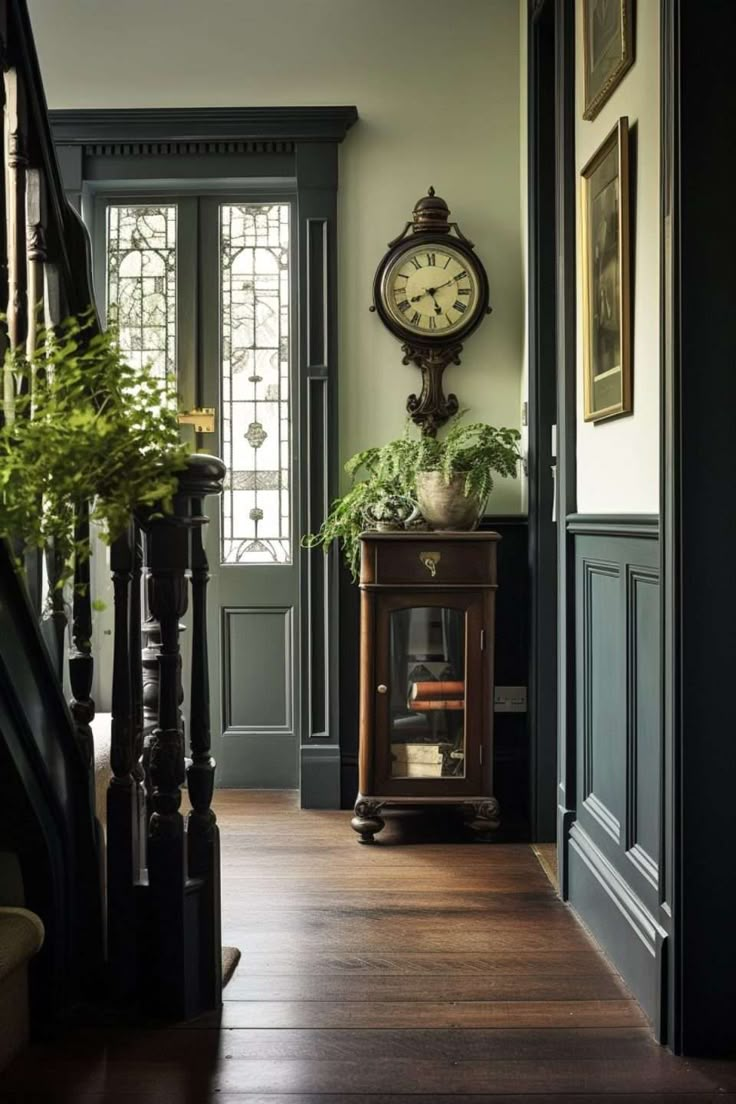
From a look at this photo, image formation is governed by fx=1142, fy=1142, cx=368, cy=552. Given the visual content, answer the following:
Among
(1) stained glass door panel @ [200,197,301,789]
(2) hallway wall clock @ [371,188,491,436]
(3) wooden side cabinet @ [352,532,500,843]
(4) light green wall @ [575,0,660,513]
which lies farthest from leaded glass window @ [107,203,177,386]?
(4) light green wall @ [575,0,660,513]

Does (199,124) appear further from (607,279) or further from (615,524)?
(615,524)

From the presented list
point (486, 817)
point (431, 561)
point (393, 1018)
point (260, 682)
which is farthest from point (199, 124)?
point (393, 1018)

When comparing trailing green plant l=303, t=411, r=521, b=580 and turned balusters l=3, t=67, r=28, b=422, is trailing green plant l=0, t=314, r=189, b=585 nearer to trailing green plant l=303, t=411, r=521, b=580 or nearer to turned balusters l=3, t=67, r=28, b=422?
turned balusters l=3, t=67, r=28, b=422

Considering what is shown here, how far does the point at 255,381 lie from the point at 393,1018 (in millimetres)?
2768

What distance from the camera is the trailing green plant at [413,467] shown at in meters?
3.90

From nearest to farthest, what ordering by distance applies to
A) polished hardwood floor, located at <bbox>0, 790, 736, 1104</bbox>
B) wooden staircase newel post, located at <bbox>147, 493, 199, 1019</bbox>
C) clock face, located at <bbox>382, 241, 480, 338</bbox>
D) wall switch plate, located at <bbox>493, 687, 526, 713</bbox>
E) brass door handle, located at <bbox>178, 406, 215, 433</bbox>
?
1. polished hardwood floor, located at <bbox>0, 790, 736, 1104</bbox>
2. wooden staircase newel post, located at <bbox>147, 493, 199, 1019</bbox>
3. wall switch plate, located at <bbox>493, 687, 526, 713</bbox>
4. clock face, located at <bbox>382, 241, 480, 338</bbox>
5. brass door handle, located at <bbox>178, 406, 215, 433</bbox>

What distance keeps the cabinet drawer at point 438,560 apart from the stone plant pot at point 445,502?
0.37 ft

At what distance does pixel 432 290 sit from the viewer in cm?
429

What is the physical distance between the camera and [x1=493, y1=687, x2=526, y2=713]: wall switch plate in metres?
4.17

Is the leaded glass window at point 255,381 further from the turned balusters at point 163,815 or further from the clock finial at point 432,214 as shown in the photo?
the turned balusters at point 163,815
